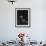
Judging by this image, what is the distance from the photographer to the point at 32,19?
526 centimetres

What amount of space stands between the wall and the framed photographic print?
12 centimetres

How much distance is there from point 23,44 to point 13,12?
2.13 m

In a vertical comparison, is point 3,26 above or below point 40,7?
below

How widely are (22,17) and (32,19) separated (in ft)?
1.33

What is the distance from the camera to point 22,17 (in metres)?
5.32

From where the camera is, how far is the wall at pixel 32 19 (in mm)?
5254

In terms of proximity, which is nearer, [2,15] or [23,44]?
[23,44]

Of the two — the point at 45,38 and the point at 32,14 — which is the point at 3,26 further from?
the point at 45,38

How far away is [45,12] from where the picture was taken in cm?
524

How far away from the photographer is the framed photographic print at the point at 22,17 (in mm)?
5270

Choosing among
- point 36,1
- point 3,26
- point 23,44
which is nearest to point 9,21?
point 3,26

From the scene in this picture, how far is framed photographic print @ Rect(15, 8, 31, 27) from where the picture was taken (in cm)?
527

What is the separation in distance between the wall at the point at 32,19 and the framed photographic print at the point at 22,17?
12 cm

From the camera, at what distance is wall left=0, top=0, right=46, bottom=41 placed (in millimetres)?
5254
